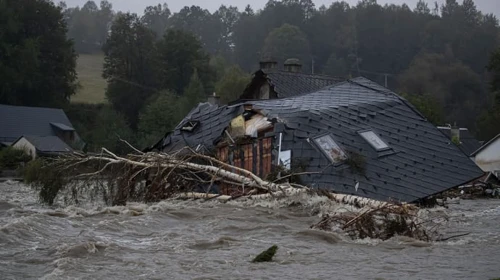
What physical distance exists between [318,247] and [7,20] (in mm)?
47303

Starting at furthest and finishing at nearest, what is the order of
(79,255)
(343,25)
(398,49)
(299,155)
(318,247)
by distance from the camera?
(343,25), (398,49), (299,155), (318,247), (79,255)

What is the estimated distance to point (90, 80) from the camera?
85.2 meters

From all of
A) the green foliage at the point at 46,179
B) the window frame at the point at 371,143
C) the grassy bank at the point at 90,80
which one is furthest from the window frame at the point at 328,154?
the grassy bank at the point at 90,80

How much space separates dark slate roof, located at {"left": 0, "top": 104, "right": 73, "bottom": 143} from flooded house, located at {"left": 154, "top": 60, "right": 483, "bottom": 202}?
1176 inches

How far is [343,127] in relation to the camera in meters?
18.5

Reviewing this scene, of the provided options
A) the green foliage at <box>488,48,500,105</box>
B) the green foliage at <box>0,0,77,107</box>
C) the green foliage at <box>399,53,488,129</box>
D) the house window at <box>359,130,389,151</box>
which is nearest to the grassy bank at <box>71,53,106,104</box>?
the green foliage at <box>0,0,77,107</box>

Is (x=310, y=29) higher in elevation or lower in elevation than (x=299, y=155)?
higher

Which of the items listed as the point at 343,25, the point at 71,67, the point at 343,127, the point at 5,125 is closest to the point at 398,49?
the point at 343,25

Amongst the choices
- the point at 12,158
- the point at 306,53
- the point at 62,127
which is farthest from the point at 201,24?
the point at 12,158

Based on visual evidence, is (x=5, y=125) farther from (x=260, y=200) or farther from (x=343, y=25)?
(x=343, y=25)

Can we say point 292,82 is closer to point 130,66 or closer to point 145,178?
point 145,178

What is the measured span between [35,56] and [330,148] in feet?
131

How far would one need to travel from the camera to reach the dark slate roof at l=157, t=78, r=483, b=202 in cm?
1697

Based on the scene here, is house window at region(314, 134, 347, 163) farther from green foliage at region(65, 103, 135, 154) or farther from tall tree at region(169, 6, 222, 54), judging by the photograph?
tall tree at region(169, 6, 222, 54)
